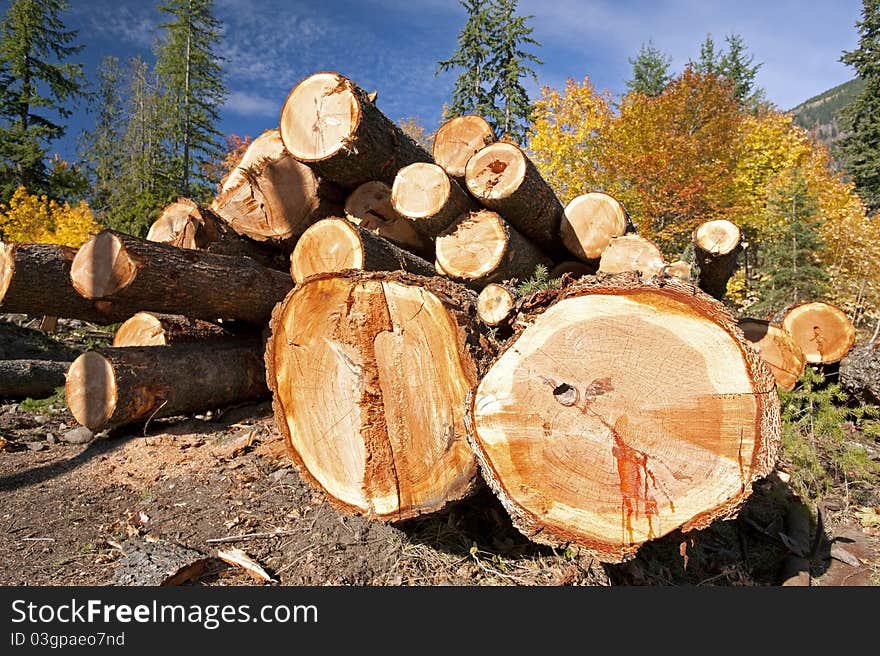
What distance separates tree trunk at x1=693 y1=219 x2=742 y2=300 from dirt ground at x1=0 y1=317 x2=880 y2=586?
1.58 metres

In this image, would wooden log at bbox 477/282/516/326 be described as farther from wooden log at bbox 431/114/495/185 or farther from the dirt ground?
wooden log at bbox 431/114/495/185

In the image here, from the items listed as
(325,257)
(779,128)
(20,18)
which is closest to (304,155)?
(325,257)

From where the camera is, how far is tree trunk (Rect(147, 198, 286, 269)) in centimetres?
392

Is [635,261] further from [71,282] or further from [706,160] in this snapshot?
[706,160]

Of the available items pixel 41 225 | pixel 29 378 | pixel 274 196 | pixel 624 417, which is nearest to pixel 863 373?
pixel 624 417

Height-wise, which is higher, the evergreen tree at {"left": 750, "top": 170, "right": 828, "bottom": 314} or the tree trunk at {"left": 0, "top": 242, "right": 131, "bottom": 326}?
the evergreen tree at {"left": 750, "top": 170, "right": 828, "bottom": 314}

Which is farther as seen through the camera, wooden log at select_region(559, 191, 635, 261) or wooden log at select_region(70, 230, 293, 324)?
wooden log at select_region(559, 191, 635, 261)

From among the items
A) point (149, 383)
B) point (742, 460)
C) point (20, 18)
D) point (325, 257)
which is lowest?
point (149, 383)

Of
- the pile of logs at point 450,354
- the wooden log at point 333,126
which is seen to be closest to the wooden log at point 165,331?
the pile of logs at point 450,354

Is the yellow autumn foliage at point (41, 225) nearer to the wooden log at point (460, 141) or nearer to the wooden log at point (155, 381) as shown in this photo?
the wooden log at point (155, 381)

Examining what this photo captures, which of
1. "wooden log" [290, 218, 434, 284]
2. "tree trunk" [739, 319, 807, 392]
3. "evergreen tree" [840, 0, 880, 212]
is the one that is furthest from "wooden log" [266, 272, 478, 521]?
"evergreen tree" [840, 0, 880, 212]

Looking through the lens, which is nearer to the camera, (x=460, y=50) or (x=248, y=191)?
(x=248, y=191)

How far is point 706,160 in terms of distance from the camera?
11.8 meters

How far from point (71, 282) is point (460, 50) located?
811 inches
